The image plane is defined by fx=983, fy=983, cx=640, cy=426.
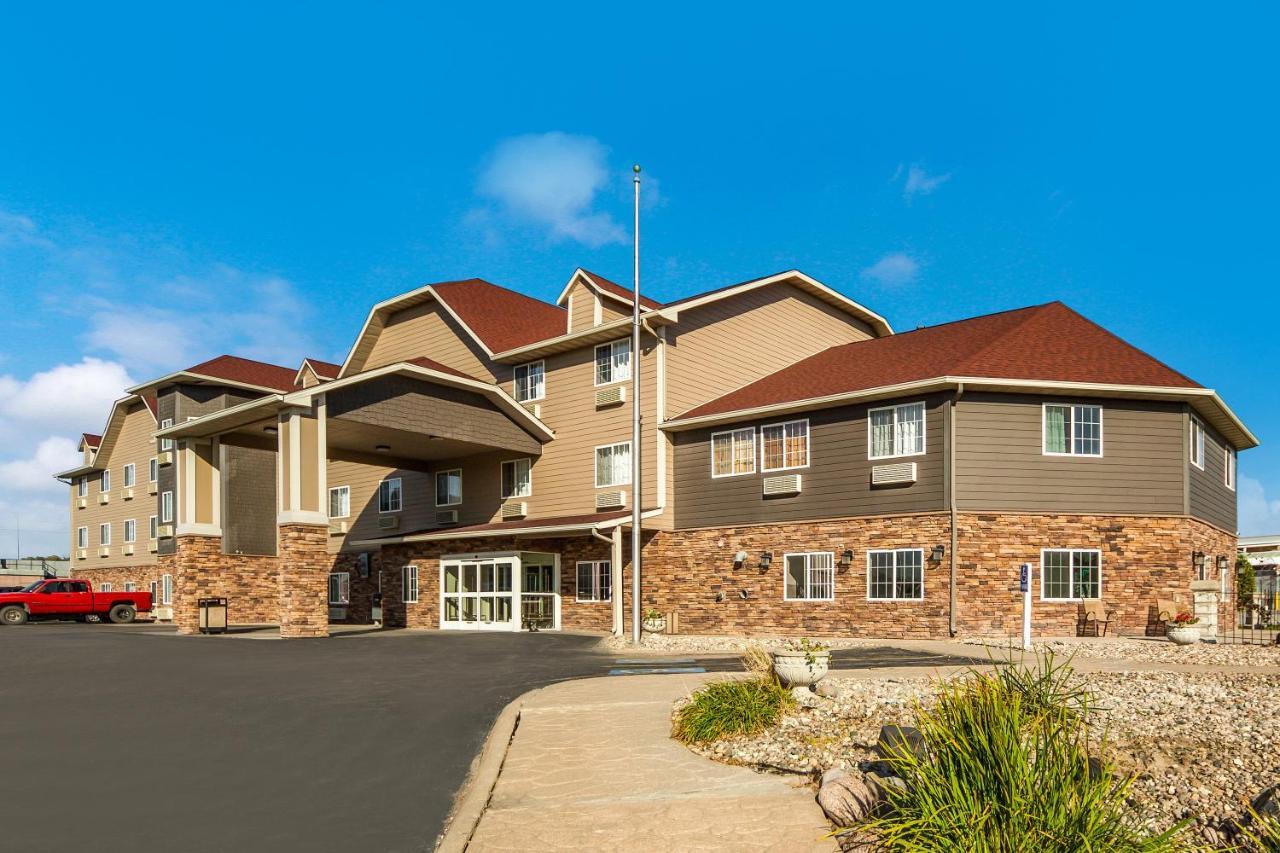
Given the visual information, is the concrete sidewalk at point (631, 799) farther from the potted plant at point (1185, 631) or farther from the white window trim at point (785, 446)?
the white window trim at point (785, 446)

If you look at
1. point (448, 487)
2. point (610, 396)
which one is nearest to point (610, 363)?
point (610, 396)

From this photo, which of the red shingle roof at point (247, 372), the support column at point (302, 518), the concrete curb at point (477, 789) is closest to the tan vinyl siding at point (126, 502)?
the red shingle roof at point (247, 372)

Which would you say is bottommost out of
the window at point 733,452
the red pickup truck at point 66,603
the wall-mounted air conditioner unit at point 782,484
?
the red pickup truck at point 66,603

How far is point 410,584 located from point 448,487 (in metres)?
3.38

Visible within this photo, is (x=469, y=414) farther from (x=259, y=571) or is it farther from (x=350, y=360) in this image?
(x=259, y=571)

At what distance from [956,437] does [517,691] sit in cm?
1287

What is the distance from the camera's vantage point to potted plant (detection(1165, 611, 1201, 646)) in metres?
19.5

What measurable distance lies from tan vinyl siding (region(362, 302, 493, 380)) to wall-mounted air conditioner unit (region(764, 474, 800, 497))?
1068cm

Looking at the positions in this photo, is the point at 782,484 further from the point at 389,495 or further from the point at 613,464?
the point at 389,495

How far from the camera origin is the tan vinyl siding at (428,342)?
3209 centimetres

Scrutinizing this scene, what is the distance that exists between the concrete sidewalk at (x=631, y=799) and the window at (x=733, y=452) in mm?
15740

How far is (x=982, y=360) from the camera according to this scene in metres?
23.2

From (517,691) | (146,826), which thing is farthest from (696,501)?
(146,826)

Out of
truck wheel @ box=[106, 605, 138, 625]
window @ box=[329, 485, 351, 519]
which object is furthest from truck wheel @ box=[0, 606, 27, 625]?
window @ box=[329, 485, 351, 519]
